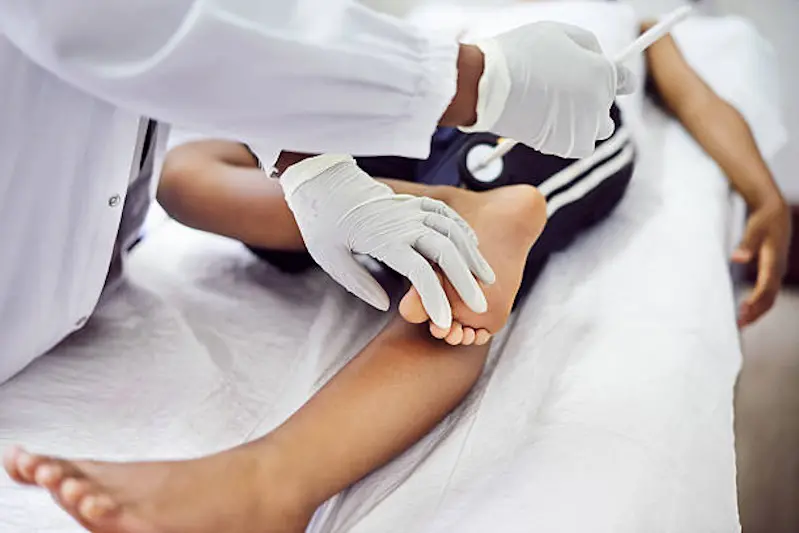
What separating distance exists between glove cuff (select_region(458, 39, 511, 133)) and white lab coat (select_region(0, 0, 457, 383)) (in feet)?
0.12

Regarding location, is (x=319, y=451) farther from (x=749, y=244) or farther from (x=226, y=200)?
(x=749, y=244)

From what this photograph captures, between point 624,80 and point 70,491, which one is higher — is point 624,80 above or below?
above

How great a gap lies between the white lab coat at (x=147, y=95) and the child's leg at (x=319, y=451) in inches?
6.9

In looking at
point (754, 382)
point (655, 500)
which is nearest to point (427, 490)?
point (655, 500)

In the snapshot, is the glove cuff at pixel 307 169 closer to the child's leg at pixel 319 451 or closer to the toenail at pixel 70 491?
the child's leg at pixel 319 451

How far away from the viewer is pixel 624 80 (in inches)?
25.4

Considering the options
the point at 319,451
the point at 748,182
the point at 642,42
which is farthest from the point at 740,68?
the point at 319,451

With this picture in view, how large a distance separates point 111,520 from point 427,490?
8.3 inches

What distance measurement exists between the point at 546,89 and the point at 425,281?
0.51 ft

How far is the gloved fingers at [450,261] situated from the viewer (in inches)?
23.3

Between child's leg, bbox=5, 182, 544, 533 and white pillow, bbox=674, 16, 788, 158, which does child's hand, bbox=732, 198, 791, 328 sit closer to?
white pillow, bbox=674, 16, 788, 158

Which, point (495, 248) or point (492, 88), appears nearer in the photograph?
point (492, 88)

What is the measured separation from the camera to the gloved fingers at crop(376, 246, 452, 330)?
1.92 feet

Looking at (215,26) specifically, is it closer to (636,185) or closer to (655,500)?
(655,500)
